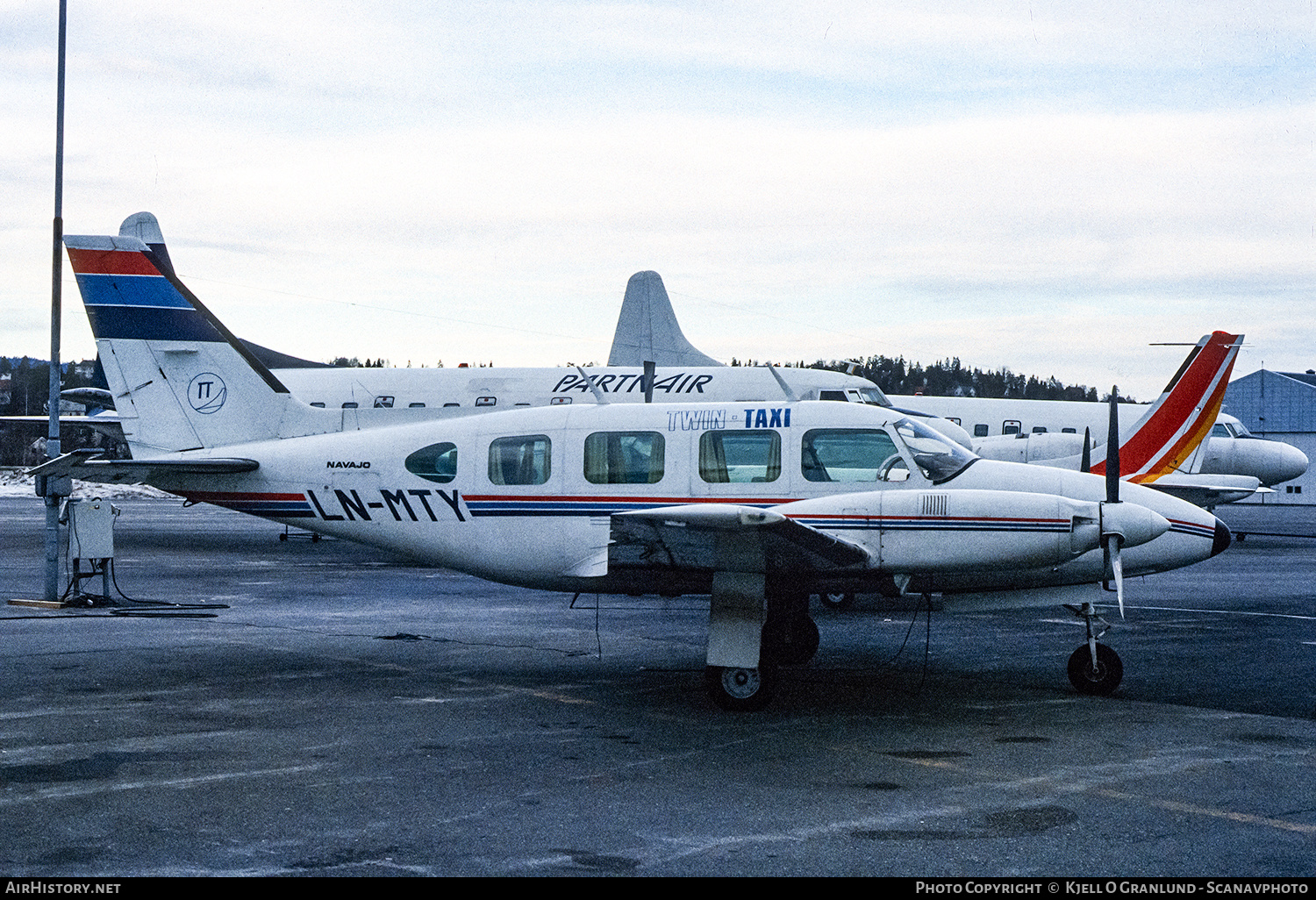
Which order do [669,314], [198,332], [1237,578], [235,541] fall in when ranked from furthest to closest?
[669,314] < [235,541] < [1237,578] < [198,332]

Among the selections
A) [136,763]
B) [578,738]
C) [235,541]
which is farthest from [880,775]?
[235,541]

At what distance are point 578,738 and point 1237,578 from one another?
686 inches

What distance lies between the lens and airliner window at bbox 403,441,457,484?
12.7 m

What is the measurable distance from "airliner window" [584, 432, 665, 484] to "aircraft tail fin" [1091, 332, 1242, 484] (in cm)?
1593

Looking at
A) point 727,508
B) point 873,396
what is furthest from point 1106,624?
point 873,396

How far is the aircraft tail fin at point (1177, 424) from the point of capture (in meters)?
25.3

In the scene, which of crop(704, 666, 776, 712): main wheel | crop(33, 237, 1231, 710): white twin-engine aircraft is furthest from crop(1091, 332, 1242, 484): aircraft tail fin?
crop(704, 666, 776, 712): main wheel

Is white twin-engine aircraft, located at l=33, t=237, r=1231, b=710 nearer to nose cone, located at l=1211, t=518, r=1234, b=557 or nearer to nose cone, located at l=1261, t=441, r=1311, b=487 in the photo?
nose cone, located at l=1211, t=518, r=1234, b=557

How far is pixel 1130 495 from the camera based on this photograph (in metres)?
11.4

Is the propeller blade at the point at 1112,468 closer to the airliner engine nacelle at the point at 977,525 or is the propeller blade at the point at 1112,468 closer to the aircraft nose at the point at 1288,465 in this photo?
the airliner engine nacelle at the point at 977,525

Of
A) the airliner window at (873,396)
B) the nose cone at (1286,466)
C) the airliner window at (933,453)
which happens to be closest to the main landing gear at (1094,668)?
the airliner window at (933,453)

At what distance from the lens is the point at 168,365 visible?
15828 millimetres

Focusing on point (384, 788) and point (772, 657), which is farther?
point (772, 657)
